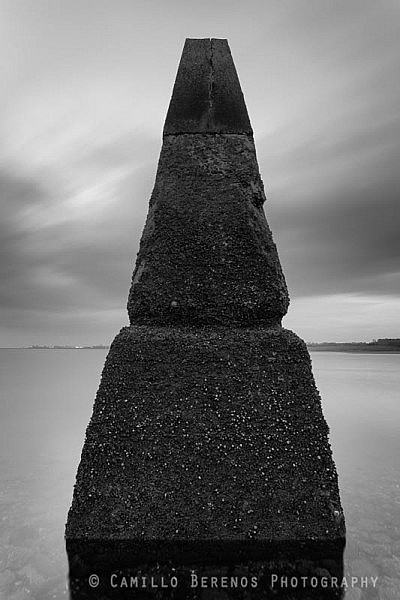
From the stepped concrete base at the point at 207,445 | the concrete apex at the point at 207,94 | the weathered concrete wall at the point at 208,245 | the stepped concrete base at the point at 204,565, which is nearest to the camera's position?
the stepped concrete base at the point at 204,565

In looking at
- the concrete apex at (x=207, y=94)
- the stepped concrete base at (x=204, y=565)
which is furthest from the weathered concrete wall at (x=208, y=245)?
the stepped concrete base at (x=204, y=565)

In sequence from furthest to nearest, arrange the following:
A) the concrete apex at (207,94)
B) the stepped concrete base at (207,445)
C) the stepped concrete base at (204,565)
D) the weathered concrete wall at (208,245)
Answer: the concrete apex at (207,94) → the weathered concrete wall at (208,245) → the stepped concrete base at (207,445) → the stepped concrete base at (204,565)

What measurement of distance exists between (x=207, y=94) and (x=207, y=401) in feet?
11.4

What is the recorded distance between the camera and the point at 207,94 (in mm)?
5207

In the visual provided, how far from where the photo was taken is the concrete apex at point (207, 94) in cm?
509

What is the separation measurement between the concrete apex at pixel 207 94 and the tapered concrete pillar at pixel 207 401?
0.02m

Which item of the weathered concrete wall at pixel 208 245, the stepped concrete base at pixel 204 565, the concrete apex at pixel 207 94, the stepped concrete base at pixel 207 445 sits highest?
the concrete apex at pixel 207 94

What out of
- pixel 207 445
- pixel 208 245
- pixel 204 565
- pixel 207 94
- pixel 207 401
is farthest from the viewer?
pixel 207 94

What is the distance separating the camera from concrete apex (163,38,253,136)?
16.7ft

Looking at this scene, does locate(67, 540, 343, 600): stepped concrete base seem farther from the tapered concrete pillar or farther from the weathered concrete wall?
the weathered concrete wall

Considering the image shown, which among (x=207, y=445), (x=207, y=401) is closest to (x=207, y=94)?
(x=207, y=401)

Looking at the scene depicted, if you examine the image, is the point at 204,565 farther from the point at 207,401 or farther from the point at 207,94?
the point at 207,94

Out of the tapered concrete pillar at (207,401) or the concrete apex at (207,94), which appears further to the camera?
the concrete apex at (207,94)

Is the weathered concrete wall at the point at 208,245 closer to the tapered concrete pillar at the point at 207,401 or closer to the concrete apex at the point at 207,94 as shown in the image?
the tapered concrete pillar at the point at 207,401
